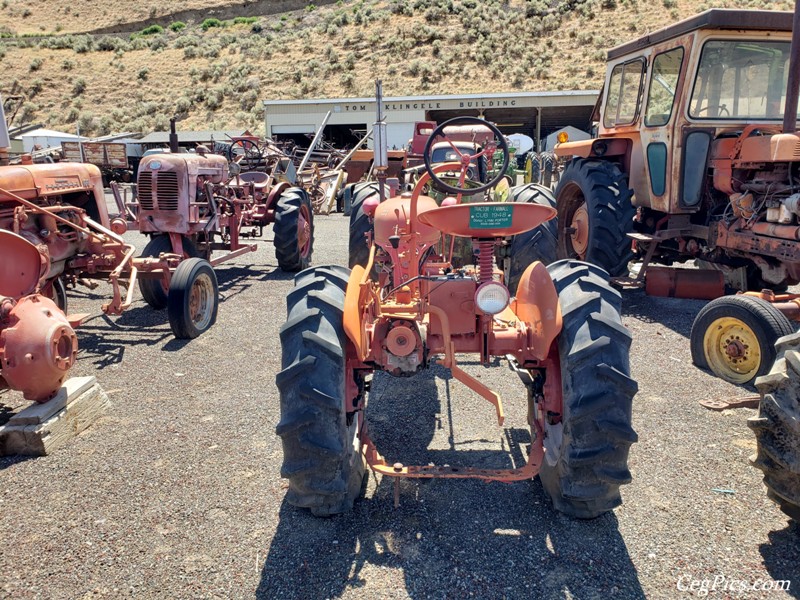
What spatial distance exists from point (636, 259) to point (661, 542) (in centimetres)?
525

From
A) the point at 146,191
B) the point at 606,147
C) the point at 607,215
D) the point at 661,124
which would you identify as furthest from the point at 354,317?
the point at 606,147

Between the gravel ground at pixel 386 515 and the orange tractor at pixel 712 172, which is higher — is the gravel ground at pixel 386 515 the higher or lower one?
the lower one

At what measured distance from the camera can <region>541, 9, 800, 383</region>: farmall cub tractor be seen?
4652 millimetres

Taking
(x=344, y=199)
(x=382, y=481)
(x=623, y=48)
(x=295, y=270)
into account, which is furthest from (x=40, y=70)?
(x=382, y=481)

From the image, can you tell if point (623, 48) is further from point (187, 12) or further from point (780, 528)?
point (187, 12)

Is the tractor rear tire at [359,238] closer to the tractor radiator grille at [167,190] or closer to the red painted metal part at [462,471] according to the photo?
the tractor radiator grille at [167,190]

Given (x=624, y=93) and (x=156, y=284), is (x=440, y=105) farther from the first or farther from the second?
(x=156, y=284)

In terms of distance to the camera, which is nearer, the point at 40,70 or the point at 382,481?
the point at 382,481

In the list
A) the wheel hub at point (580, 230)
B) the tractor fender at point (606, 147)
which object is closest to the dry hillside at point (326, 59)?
the tractor fender at point (606, 147)

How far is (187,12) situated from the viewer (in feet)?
207

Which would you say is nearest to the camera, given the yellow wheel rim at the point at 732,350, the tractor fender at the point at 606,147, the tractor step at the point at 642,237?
the yellow wheel rim at the point at 732,350

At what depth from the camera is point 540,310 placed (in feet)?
9.26

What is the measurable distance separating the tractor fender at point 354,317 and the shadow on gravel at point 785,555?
200cm

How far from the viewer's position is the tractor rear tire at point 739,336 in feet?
13.6
